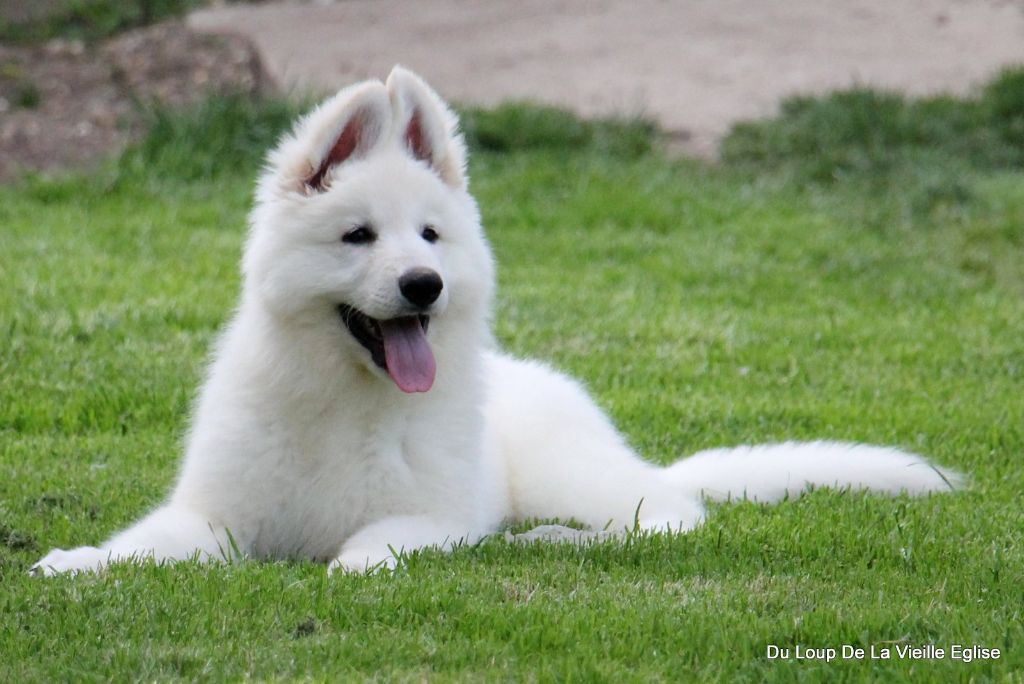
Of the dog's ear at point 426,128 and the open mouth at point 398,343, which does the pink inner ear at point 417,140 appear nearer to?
the dog's ear at point 426,128

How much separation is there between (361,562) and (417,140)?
1.50 meters

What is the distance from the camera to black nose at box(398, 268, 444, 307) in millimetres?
4652

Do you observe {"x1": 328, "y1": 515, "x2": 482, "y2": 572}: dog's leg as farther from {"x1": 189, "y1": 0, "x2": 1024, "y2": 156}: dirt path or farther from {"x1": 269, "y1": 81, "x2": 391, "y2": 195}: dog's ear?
{"x1": 189, "y1": 0, "x2": 1024, "y2": 156}: dirt path

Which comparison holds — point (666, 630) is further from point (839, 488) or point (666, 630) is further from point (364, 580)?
point (839, 488)

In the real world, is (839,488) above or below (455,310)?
below

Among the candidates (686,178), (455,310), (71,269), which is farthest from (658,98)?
(455,310)

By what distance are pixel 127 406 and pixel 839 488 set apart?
3251mm

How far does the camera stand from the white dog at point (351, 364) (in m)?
4.79

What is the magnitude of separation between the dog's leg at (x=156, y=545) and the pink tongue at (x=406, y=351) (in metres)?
0.75

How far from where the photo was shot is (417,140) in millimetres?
5219

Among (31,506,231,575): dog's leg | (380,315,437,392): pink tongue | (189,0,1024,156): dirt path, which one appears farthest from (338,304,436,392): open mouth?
(189,0,1024,156): dirt path

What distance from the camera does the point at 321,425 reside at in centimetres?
501

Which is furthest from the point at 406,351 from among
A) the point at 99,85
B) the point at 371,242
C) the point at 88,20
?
the point at 88,20

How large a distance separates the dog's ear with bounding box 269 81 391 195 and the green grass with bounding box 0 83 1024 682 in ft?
4.24
